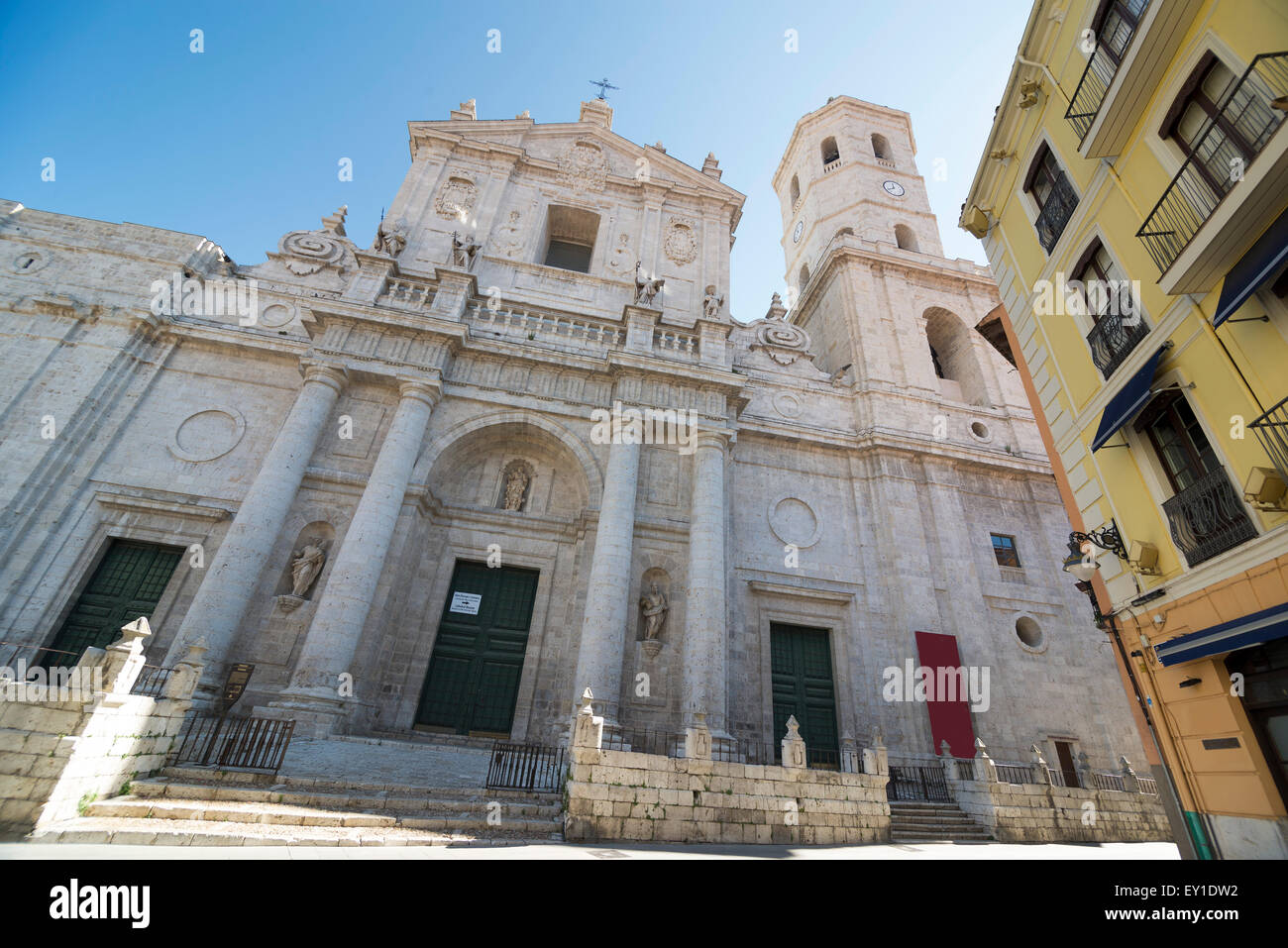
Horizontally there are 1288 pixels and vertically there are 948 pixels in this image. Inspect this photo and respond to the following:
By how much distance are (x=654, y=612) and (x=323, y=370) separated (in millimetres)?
11096

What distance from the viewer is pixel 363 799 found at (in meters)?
7.79

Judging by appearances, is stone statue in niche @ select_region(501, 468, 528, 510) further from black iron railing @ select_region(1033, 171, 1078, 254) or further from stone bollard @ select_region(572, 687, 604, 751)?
black iron railing @ select_region(1033, 171, 1078, 254)

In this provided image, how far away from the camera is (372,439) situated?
49.8 ft

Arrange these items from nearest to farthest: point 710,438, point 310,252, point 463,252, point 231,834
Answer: point 231,834 < point 710,438 < point 463,252 < point 310,252

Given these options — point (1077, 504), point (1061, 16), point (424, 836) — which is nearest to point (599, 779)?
point (424, 836)

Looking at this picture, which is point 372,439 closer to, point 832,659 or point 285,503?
point 285,503

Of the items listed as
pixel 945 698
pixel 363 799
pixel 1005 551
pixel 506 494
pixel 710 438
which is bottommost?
pixel 363 799

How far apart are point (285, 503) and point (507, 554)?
18.1ft

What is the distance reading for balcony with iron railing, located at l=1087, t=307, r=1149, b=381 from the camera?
8023mm

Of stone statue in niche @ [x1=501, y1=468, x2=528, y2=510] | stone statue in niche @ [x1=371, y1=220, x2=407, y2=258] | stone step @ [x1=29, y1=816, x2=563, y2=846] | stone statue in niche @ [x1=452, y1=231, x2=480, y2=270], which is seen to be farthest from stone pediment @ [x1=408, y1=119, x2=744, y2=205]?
stone step @ [x1=29, y1=816, x2=563, y2=846]

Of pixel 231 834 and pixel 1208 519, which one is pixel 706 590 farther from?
pixel 231 834

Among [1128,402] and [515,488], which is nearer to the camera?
[1128,402]

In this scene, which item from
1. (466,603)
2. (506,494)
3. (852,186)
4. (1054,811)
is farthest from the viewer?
(852,186)

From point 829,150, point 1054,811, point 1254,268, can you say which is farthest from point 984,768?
point 829,150
